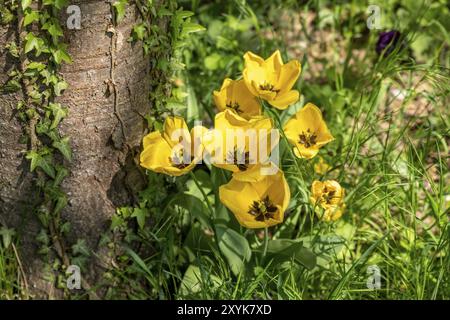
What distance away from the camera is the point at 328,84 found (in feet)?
8.82

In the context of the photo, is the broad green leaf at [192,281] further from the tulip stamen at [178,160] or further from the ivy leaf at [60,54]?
the ivy leaf at [60,54]

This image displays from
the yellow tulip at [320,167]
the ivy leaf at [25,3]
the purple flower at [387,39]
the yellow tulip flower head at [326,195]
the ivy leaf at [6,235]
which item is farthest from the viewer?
the purple flower at [387,39]

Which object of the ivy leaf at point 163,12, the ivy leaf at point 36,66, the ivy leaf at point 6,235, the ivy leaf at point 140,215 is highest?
the ivy leaf at point 163,12

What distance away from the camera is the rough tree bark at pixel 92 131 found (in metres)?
1.64

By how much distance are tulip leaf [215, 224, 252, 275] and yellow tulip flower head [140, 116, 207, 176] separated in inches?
8.8

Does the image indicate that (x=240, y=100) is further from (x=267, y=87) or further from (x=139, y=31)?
(x=139, y=31)

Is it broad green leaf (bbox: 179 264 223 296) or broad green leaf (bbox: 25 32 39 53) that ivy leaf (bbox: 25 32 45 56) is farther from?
broad green leaf (bbox: 179 264 223 296)

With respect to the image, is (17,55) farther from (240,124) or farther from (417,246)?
(417,246)

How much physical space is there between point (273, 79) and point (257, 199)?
1.08 feet

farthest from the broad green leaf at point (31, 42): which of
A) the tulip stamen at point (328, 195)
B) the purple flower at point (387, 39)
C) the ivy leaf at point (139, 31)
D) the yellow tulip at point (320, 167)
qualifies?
the purple flower at point (387, 39)

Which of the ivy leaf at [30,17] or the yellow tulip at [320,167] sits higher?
the ivy leaf at [30,17]

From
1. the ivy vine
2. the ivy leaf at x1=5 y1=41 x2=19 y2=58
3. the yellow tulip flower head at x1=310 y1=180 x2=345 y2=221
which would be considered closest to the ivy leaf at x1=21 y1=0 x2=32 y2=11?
the ivy vine

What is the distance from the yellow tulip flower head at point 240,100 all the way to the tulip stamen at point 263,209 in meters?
0.23
